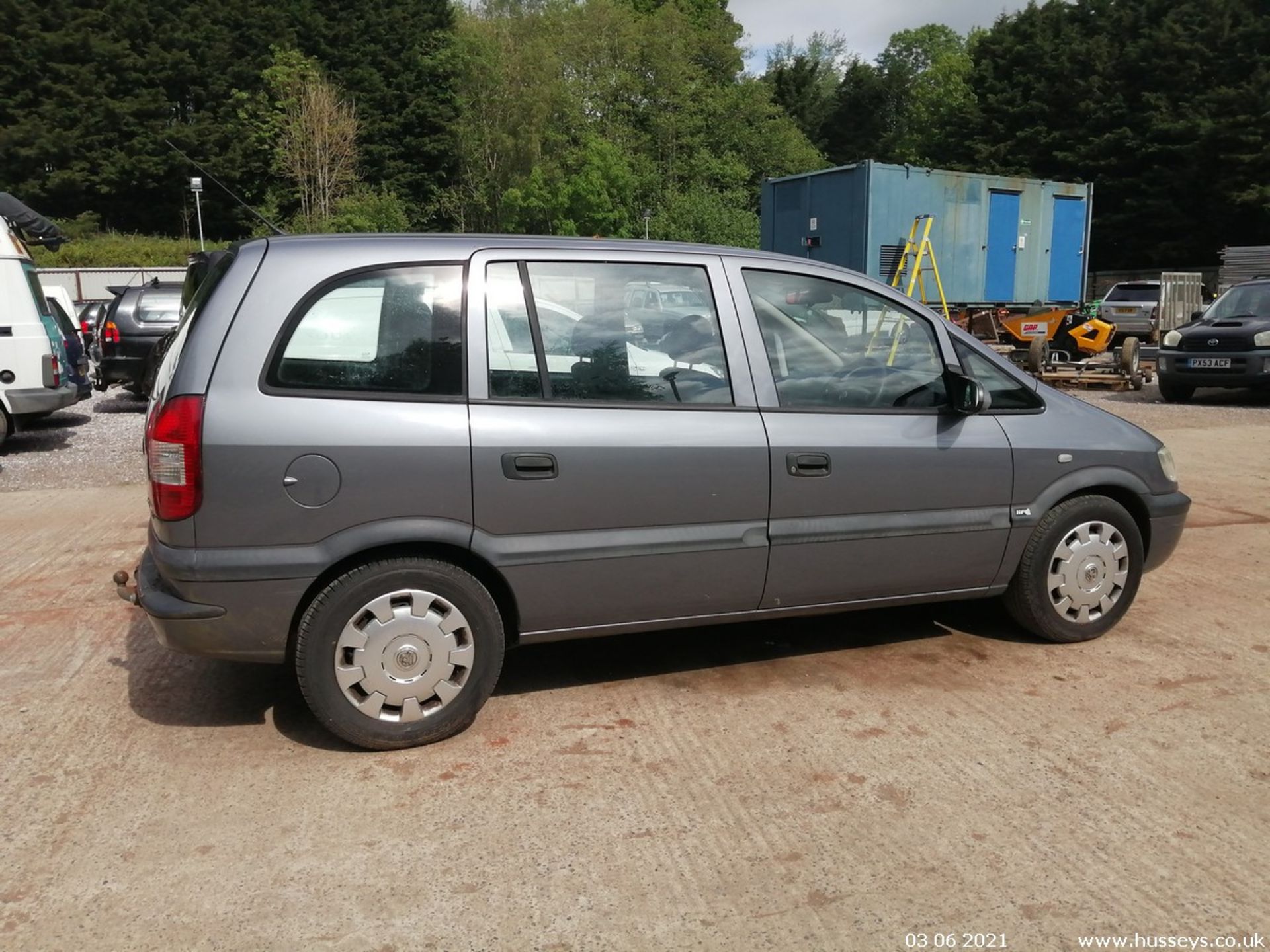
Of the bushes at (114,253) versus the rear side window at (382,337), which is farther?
the bushes at (114,253)

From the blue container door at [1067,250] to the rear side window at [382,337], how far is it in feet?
58.3

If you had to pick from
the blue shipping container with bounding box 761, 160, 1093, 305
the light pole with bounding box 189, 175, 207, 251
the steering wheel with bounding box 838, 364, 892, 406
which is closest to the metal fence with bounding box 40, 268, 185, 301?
the light pole with bounding box 189, 175, 207, 251

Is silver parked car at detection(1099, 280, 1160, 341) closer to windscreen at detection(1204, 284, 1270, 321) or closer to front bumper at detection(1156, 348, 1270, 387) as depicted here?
windscreen at detection(1204, 284, 1270, 321)

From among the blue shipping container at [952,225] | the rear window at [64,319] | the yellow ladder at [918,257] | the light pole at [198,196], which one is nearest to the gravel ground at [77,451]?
the rear window at [64,319]

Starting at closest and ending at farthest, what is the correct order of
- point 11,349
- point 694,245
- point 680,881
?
1. point 680,881
2. point 694,245
3. point 11,349

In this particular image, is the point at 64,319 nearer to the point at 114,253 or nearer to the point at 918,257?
the point at 918,257

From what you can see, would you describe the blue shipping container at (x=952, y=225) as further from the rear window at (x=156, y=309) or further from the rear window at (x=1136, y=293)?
the rear window at (x=156, y=309)

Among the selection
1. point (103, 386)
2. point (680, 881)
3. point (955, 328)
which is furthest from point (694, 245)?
point (103, 386)

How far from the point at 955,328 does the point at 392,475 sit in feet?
8.35

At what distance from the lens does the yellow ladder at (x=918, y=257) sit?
54.9 ft

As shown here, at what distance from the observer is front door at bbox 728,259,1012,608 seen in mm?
4141

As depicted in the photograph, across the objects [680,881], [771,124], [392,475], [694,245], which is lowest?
[680,881]

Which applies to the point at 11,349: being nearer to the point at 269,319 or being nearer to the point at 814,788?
the point at 269,319

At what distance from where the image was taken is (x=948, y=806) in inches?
132
